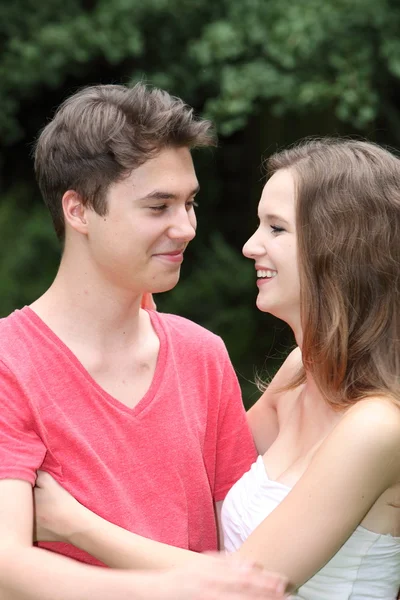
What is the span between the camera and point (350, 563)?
2502 mm

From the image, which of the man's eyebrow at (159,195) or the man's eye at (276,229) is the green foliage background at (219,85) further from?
the man's eyebrow at (159,195)

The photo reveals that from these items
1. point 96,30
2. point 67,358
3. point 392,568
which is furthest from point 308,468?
point 96,30

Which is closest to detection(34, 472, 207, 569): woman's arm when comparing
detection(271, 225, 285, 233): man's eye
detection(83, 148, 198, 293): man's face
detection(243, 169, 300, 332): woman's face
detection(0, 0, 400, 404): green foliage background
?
detection(83, 148, 198, 293): man's face

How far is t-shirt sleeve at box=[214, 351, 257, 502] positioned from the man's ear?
0.59 m

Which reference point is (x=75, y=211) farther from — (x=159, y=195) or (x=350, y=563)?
(x=350, y=563)

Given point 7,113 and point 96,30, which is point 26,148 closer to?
point 7,113

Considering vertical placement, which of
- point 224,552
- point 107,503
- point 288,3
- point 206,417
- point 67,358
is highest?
point 288,3

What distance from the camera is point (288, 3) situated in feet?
18.7

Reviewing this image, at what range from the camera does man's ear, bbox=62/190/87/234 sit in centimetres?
264

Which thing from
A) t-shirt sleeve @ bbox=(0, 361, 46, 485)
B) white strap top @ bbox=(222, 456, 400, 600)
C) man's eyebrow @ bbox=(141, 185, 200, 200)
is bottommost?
white strap top @ bbox=(222, 456, 400, 600)

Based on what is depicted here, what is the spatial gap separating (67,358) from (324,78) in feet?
13.0

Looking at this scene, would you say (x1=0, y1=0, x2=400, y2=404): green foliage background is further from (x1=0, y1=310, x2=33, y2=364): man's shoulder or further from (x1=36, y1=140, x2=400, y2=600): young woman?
(x1=0, y1=310, x2=33, y2=364): man's shoulder

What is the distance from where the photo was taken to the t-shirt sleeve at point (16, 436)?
2.32 m

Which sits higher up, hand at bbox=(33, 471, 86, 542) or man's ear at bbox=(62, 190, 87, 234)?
man's ear at bbox=(62, 190, 87, 234)
